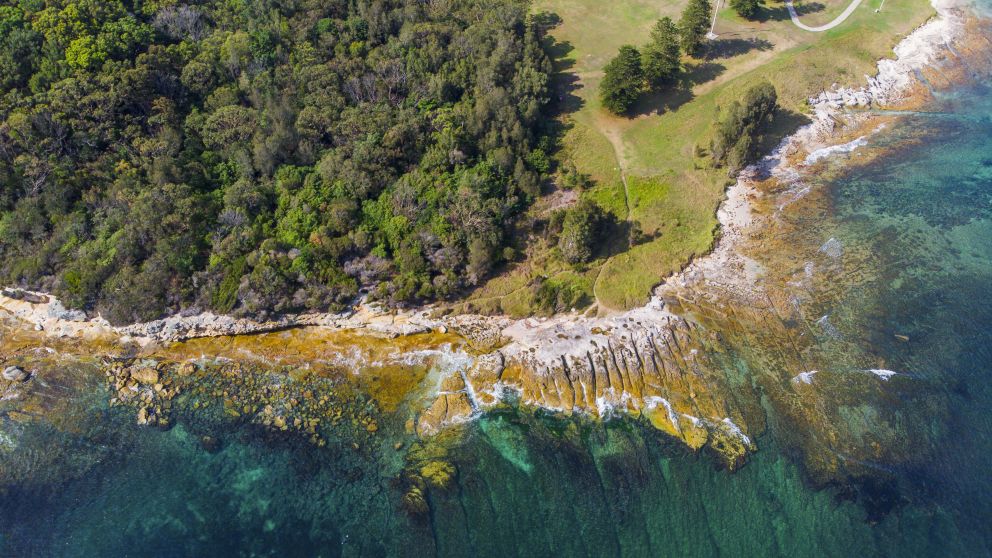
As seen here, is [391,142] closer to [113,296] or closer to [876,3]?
[113,296]

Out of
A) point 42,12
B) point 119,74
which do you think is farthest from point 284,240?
point 42,12

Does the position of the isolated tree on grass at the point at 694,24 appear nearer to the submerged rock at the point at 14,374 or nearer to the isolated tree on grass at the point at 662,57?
the isolated tree on grass at the point at 662,57

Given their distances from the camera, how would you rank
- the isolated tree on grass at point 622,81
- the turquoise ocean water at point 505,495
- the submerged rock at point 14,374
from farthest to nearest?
the isolated tree on grass at point 622,81 < the submerged rock at point 14,374 < the turquoise ocean water at point 505,495

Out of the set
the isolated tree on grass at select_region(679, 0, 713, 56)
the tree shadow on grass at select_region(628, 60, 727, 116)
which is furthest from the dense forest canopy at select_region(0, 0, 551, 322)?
the isolated tree on grass at select_region(679, 0, 713, 56)

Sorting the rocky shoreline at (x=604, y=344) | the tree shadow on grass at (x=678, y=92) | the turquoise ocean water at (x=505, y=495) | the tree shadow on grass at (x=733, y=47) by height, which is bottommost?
the turquoise ocean water at (x=505, y=495)

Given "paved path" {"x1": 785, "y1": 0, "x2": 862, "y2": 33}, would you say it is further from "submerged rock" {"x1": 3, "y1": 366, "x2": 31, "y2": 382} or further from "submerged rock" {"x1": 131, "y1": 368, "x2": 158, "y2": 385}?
"submerged rock" {"x1": 3, "y1": 366, "x2": 31, "y2": 382}

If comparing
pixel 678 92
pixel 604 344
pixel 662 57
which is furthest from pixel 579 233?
pixel 662 57

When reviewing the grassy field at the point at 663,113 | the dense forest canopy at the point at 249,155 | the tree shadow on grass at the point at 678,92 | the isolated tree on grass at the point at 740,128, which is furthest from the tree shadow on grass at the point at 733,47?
the dense forest canopy at the point at 249,155

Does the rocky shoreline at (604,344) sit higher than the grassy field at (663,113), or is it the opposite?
the grassy field at (663,113)
